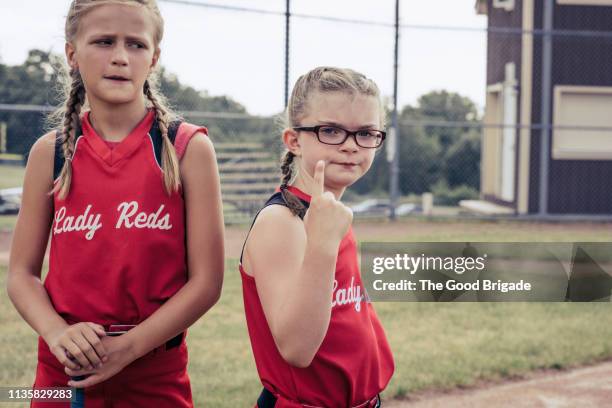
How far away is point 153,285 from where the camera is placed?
5.61 feet

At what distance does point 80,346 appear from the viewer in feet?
5.22

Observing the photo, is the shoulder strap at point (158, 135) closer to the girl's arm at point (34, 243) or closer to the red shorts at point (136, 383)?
the girl's arm at point (34, 243)

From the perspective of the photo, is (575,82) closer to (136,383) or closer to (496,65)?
(496,65)

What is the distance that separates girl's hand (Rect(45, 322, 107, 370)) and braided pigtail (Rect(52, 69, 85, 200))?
1.04ft

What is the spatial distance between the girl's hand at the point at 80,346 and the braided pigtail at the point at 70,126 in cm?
32

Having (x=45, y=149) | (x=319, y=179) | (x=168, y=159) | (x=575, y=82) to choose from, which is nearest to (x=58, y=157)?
(x=45, y=149)

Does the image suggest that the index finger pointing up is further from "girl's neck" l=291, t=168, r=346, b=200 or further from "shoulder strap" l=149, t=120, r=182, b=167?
"shoulder strap" l=149, t=120, r=182, b=167

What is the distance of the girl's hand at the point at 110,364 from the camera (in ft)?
5.31

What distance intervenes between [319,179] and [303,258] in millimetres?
171

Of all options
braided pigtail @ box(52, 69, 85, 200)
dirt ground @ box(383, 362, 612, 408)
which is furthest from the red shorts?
dirt ground @ box(383, 362, 612, 408)

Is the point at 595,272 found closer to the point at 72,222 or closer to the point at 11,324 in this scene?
the point at 11,324

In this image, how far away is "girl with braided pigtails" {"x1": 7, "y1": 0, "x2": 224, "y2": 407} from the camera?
1680mm

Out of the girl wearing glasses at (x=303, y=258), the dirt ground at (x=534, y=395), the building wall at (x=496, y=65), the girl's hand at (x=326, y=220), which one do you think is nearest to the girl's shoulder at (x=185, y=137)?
the girl wearing glasses at (x=303, y=258)

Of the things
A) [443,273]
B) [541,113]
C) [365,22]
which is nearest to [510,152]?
[541,113]
